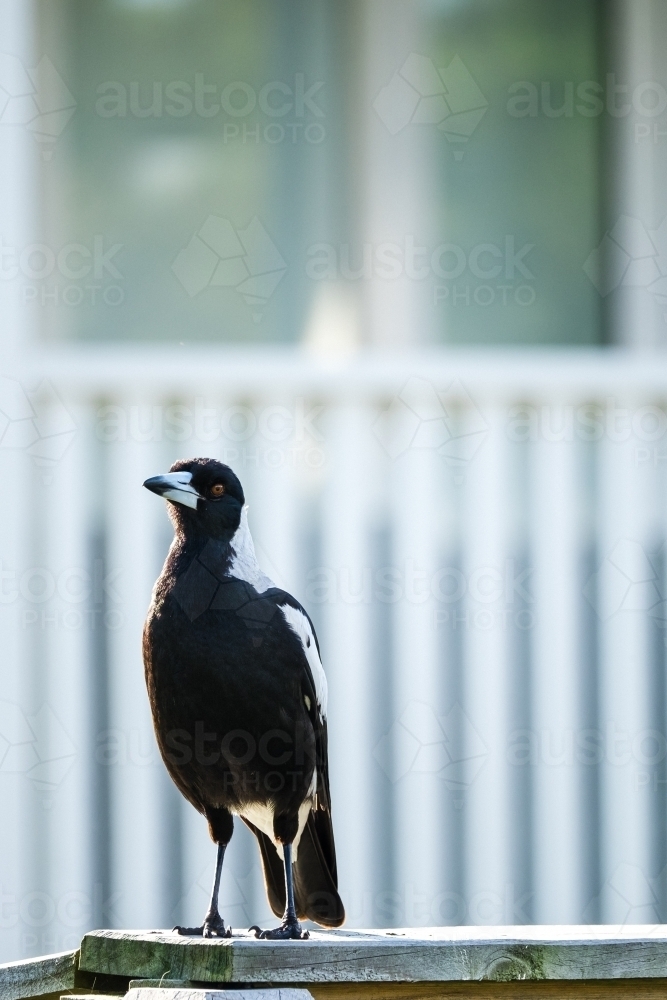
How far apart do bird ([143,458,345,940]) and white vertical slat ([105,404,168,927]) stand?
1.47 metres

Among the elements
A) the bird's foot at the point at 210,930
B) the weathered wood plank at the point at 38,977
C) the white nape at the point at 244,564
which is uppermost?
the white nape at the point at 244,564

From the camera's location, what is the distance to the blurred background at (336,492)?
11.1 feet

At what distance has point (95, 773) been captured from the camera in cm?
340

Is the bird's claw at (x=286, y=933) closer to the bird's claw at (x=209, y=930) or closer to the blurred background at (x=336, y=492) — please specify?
the bird's claw at (x=209, y=930)

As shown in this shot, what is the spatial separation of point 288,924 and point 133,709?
1.66 metres

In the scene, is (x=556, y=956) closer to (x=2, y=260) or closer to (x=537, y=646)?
(x=537, y=646)

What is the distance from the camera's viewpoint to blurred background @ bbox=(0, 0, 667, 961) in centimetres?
338

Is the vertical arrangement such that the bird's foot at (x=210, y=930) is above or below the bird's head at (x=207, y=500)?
below

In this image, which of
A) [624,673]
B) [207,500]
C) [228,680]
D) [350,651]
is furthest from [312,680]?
[624,673]

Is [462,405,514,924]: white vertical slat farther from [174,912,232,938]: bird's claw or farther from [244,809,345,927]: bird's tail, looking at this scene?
[174,912,232,938]: bird's claw

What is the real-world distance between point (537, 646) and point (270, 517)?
0.74 m

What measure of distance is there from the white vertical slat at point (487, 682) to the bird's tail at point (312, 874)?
55.2 inches

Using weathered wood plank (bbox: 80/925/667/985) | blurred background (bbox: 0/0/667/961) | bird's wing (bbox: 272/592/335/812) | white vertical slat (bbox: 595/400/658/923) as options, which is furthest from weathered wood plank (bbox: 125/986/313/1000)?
white vertical slat (bbox: 595/400/658/923)

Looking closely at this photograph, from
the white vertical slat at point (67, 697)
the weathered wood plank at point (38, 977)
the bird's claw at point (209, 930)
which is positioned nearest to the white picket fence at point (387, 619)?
the white vertical slat at point (67, 697)
